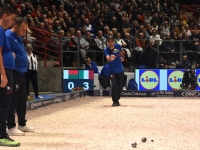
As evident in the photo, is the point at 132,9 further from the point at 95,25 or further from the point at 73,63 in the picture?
the point at 73,63

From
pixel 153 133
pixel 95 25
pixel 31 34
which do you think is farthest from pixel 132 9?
pixel 153 133

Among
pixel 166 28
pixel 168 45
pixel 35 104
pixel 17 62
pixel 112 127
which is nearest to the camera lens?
pixel 17 62

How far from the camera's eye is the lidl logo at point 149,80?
59.9 feet

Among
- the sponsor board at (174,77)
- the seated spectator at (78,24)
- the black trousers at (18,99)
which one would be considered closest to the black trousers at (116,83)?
the black trousers at (18,99)

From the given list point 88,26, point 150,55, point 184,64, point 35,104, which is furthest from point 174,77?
point 35,104

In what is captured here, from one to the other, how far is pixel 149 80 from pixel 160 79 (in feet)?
1.30

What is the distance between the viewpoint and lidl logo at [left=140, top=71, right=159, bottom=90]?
1825 cm

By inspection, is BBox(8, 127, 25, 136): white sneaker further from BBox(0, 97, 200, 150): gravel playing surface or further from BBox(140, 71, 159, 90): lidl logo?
BBox(140, 71, 159, 90): lidl logo

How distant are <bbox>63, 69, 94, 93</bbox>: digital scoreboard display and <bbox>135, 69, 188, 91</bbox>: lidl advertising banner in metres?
1.76

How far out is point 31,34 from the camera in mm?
17188

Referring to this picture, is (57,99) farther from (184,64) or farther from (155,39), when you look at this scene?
(155,39)

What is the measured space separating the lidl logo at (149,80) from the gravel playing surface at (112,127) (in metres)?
4.92

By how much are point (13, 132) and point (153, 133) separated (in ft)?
7.17

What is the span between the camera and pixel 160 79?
18266 millimetres
